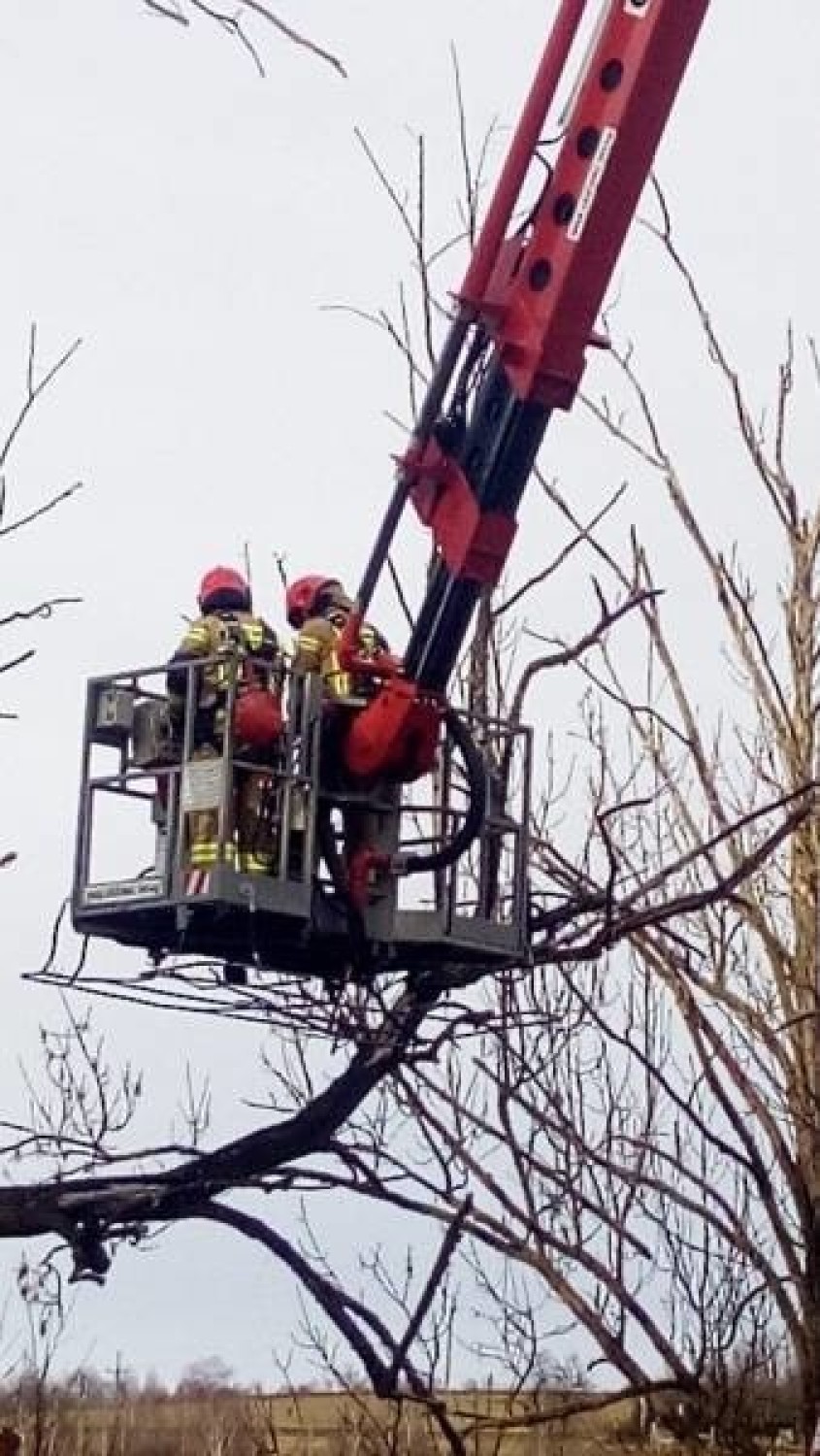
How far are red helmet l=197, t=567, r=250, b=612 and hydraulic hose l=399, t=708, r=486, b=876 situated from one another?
2.96 feet

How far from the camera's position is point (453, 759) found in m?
10.1

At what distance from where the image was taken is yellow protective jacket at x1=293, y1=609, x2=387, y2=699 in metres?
9.71

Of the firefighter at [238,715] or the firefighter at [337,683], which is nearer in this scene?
the firefighter at [238,715]

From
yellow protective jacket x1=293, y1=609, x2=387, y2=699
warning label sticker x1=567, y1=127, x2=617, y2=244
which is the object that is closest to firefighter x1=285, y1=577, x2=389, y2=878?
yellow protective jacket x1=293, y1=609, x2=387, y2=699

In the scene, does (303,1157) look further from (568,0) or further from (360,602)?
(568,0)

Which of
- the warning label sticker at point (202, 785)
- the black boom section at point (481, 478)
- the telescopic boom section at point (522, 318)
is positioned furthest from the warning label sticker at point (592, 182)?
the warning label sticker at point (202, 785)

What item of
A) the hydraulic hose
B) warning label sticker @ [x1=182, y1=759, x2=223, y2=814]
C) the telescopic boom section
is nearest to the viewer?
warning label sticker @ [x1=182, y1=759, x2=223, y2=814]

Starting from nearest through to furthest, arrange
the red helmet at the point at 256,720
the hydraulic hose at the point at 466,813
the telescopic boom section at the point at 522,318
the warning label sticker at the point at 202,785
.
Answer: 1. the warning label sticker at the point at 202,785
2. the red helmet at the point at 256,720
3. the telescopic boom section at the point at 522,318
4. the hydraulic hose at the point at 466,813

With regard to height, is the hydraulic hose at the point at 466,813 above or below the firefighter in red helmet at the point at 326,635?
below

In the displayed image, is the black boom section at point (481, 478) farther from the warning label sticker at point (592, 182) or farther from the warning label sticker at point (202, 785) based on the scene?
the warning label sticker at point (202, 785)

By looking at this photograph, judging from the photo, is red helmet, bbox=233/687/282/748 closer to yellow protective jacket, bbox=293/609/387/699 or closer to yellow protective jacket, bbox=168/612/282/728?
yellow protective jacket, bbox=168/612/282/728

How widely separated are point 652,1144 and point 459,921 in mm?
4884

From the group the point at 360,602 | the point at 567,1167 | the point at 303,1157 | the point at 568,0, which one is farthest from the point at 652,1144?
the point at 568,0

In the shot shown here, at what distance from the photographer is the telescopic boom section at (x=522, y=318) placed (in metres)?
9.47
